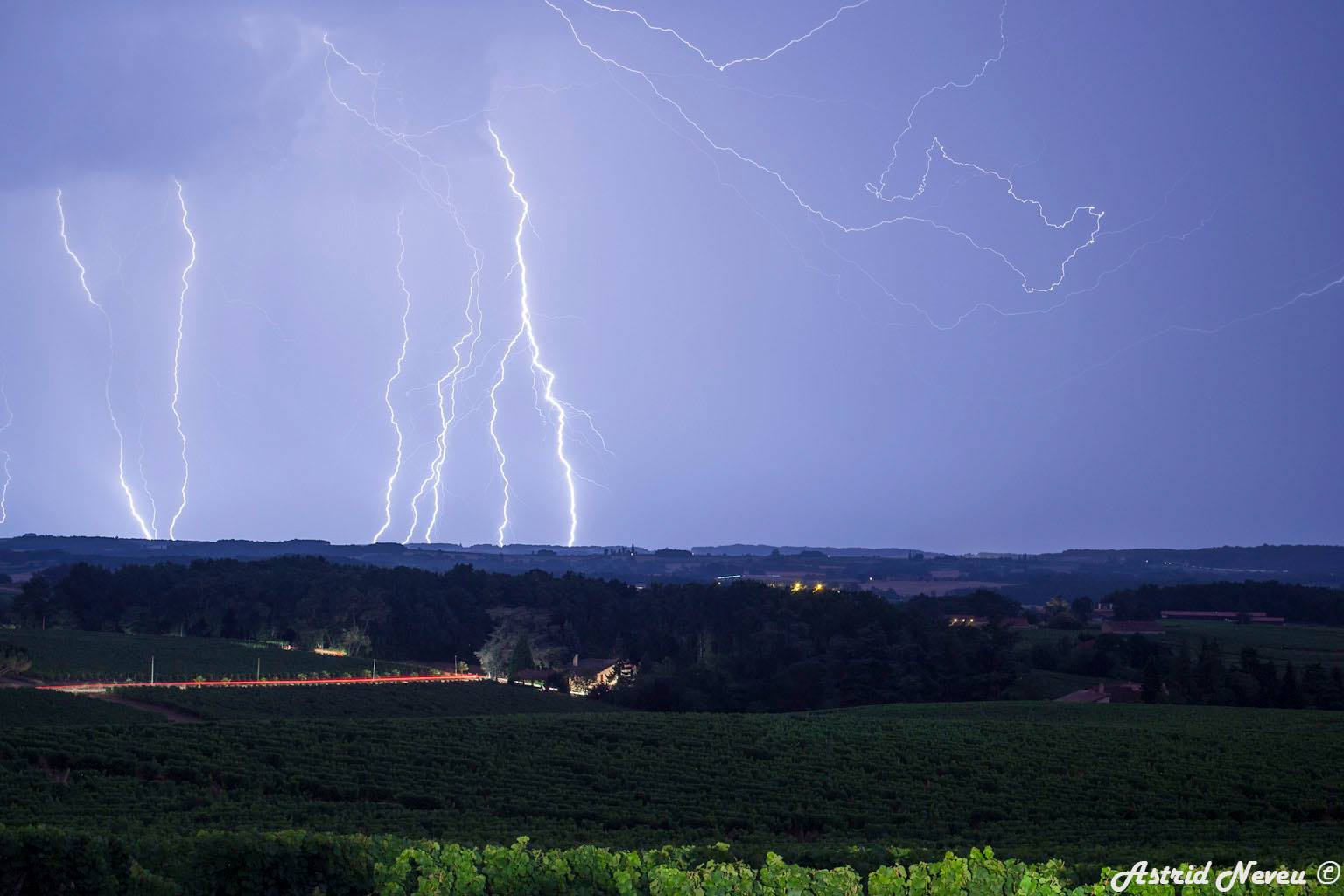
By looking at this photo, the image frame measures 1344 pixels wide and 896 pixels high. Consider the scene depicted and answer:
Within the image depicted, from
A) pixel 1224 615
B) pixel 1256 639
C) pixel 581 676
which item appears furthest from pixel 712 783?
pixel 1224 615

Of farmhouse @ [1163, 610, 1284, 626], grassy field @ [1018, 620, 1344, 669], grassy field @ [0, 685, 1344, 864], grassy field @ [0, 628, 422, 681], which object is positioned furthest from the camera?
farmhouse @ [1163, 610, 1284, 626]

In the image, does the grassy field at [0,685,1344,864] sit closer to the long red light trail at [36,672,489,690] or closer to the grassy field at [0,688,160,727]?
the grassy field at [0,688,160,727]

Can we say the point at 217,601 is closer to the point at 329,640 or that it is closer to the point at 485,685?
the point at 329,640

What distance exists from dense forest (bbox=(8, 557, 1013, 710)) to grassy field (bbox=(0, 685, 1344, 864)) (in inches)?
968

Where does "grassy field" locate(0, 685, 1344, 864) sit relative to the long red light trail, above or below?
above

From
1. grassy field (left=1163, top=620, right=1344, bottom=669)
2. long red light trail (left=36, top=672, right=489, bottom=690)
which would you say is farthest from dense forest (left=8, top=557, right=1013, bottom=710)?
grassy field (left=1163, top=620, right=1344, bottom=669)

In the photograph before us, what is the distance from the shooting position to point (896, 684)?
195 ft

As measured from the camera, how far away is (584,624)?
7662 centimetres

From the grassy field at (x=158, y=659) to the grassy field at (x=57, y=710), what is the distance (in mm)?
9214

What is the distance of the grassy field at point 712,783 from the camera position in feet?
61.2

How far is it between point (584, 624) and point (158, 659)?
91.9ft

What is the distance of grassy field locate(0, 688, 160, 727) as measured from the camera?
33688 mm

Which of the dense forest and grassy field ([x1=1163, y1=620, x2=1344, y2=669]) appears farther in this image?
grassy field ([x1=1163, y1=620, x2=1344, y2=669])

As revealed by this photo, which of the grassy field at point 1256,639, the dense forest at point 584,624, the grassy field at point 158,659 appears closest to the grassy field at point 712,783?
the grassy field at point 158,659
